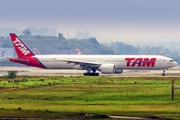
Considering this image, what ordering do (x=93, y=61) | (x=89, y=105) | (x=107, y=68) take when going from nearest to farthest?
(x=89, y=105) → (x=107, y=68) → (x=93, y=61)

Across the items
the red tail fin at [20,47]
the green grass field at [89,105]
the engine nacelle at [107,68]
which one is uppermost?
the red tail fin at [20,47]

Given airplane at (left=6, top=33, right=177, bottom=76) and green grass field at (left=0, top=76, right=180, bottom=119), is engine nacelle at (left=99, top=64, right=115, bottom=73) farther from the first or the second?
green grass field at (left=0, top=76, right=180, bottom=119)

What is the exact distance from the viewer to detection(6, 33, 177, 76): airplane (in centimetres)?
6166

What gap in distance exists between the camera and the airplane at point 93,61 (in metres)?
61.7

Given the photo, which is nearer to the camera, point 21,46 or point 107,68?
point 107,68

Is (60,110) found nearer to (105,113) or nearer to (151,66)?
(105,113)

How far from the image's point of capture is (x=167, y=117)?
65.5ft

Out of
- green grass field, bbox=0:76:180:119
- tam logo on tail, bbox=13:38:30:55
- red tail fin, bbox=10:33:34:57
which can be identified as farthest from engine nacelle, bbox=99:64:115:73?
green grass field, bbox=0:76:180:119

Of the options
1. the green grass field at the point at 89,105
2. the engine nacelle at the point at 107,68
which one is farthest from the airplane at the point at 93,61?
the green grass field at the point at 89,105

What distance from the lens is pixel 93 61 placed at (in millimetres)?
63531

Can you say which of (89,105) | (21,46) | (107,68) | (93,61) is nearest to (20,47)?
(21,46)

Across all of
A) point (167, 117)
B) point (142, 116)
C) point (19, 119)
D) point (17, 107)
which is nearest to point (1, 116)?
point (19, 119)

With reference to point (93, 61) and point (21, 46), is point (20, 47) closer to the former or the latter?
point (21, 46)

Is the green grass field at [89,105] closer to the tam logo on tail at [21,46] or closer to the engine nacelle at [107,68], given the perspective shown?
the engine nacelle at [107,68]
